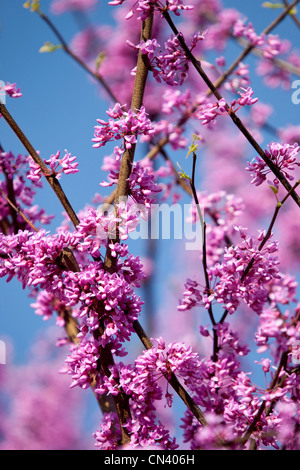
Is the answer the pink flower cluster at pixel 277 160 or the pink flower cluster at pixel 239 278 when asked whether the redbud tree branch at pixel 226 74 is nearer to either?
the pink flower cluster at pixel 277 160

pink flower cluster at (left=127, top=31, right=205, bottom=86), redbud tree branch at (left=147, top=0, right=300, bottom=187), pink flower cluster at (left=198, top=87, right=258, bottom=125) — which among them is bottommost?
pink flower cluster at (left=198, top=87, right=258, bottom=125)

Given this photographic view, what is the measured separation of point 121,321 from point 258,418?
2.49 ft

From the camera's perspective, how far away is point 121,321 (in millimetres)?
2357

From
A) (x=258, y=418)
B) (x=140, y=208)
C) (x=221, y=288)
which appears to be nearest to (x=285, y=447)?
(x=258, y=418)

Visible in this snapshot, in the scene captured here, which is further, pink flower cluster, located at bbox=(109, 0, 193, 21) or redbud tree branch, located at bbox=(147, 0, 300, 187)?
redbud tree branch, located at bbox=(147, 0, 300, 187)

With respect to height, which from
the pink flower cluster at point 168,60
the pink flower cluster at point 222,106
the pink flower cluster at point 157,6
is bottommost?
the pink flower cluster at point 222,106

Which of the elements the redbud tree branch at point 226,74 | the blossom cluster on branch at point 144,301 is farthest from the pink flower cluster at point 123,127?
the redbud tree branch at point 226,74

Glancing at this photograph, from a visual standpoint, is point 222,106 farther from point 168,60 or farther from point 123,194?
point 123,194

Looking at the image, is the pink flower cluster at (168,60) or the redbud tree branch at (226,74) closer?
the pink flower cluster at (168,60)

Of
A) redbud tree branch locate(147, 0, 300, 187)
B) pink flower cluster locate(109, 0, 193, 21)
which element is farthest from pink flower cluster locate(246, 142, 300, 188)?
redbud tree branch locate(147, 0, 300, 187)

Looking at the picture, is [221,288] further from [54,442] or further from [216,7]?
[54,442]

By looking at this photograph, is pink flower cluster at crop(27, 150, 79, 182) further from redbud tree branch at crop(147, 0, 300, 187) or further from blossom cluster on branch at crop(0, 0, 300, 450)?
redbud tree branch at crop(147, 0, 300, 187)

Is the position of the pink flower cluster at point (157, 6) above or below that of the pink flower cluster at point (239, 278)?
above

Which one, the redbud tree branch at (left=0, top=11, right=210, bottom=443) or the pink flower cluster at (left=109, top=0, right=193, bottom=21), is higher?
the pink flower cluster at (left=109, top=0, right=193, bottom=21)
